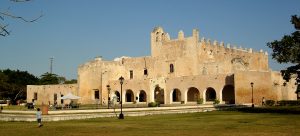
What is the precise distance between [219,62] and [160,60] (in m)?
8.90

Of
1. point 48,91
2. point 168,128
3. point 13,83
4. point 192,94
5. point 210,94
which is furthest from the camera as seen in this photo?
point 13,83

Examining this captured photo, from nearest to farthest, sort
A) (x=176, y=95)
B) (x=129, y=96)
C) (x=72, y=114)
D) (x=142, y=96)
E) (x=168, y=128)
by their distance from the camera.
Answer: (x=168, y=128) → (x=72, y=114) → (x=176, y=95) → (x=142, y=96) → (x=129, y=96)

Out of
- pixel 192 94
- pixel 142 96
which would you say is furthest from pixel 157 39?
pixel 192 94

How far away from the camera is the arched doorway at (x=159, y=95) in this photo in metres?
54.6

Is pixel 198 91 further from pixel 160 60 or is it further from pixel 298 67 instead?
pixel 298 67

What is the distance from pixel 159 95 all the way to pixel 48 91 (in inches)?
789

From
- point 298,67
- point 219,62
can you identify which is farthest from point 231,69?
point 298,67

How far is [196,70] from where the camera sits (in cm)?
5497

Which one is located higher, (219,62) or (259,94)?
(219,62)

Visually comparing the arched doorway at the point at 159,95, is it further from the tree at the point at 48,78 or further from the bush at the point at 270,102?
the tree at the point at 48,78

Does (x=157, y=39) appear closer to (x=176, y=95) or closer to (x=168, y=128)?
(x=176, y=95)

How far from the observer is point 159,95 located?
55406 millimetres

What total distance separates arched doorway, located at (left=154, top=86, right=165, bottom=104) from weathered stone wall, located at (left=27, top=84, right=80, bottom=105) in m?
13.5

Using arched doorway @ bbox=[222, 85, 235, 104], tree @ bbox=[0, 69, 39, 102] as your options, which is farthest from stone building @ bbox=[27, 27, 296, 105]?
tree @ bbox=[0, 69, 39, 102]
